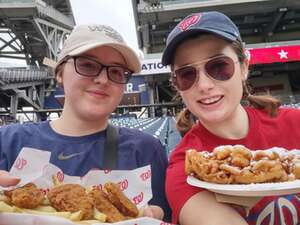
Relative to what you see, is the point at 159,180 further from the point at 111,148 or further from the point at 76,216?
the point at 76,216

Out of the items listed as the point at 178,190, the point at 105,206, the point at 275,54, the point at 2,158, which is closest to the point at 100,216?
the point at 105,206

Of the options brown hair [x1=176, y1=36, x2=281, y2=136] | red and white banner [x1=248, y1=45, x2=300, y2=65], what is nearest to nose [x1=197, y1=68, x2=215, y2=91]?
brown hair [x1=176, y1=36, x2=281, y2=136]

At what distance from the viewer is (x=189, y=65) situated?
97cm

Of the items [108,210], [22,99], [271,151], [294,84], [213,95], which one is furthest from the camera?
[22,99]

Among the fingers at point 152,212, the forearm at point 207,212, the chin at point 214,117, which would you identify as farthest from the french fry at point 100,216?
the chin at point 214,117

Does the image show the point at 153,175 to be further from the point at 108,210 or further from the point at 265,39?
the point at 265,39

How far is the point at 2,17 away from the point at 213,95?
22.3m

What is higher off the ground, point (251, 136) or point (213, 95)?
point (213, 95)

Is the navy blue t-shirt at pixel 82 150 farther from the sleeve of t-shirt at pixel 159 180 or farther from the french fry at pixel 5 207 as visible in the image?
the french fry at pixel 5 207

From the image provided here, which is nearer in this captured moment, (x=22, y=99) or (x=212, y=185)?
(x=212, y=185)

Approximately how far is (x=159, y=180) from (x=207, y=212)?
50 centimetres

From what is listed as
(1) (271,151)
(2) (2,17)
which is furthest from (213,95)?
(2) (2,17)

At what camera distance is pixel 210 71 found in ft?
3.11

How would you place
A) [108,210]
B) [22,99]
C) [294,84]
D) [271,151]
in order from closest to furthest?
[108,210] < [271,151] < [294,84] < [22,99]
